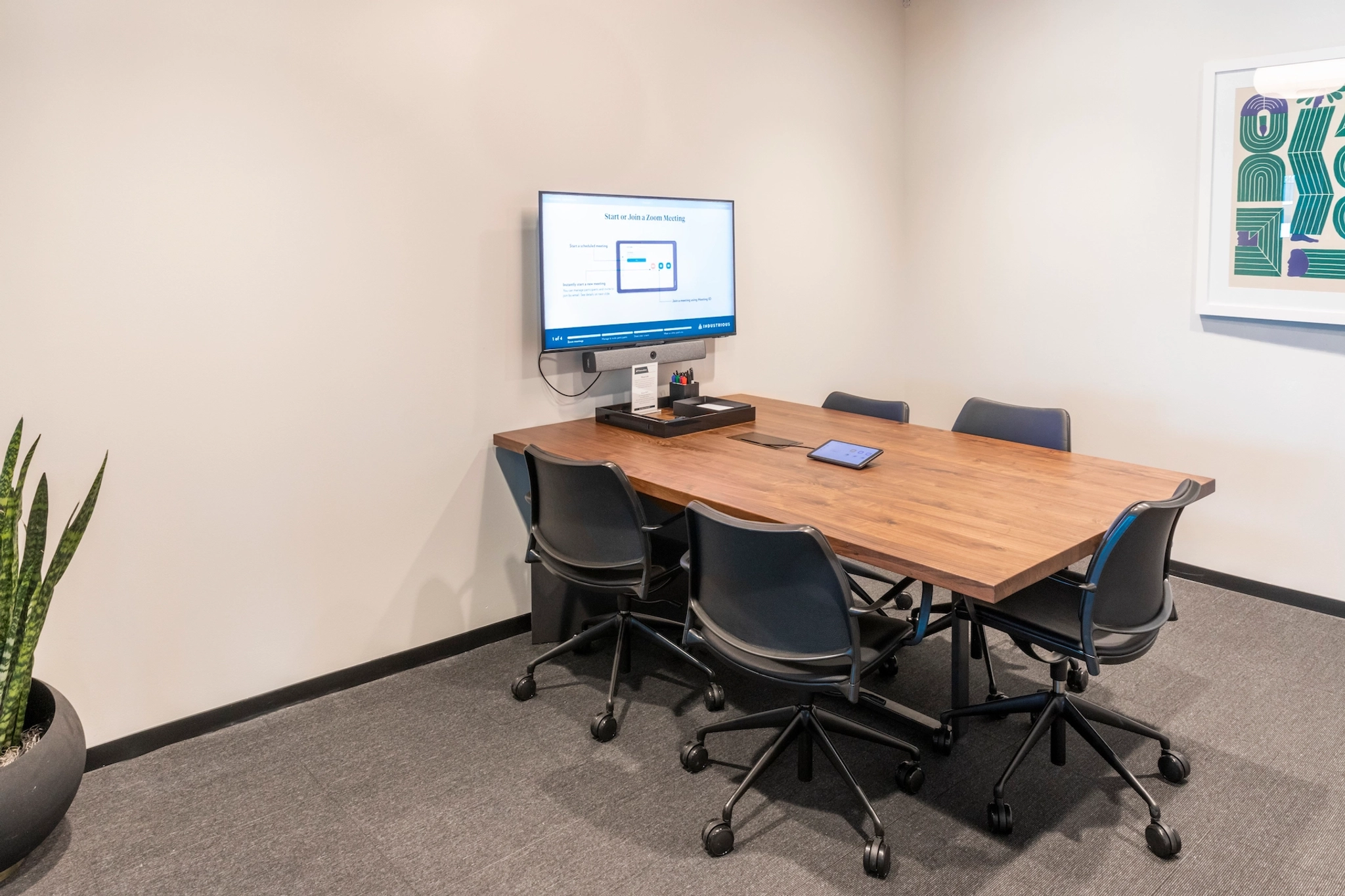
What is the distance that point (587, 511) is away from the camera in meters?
2.84

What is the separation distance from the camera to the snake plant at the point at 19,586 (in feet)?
7.35

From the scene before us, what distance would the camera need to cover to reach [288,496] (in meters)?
3.01

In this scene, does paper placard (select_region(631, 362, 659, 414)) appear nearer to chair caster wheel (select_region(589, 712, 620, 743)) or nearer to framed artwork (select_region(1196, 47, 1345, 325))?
chair caster wheel (select_region(589, 712, 620, 743))

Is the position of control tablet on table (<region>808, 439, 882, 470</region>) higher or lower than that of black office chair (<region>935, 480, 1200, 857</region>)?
higher

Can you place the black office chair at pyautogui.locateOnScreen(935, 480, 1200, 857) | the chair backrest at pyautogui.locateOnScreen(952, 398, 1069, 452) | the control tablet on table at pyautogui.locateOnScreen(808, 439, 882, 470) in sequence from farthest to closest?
the chair backrest at pyautogui.locateOnScreen(952, 398, 1069, 452) → the control tablet on table at pyautogui.locateOnScreen(808, 439, 882, 470) → the black office chair at pyautogui.locateOnScreen(935, 480, 1200, 857)

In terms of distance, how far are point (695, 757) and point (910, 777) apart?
60cm

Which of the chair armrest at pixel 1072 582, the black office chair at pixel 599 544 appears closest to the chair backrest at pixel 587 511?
the black office chair at pixel 599 544

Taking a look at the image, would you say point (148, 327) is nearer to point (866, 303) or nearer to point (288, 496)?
point (288, 496)

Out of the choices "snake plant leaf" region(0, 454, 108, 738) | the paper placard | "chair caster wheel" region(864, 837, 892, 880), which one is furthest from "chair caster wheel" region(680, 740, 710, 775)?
"snake plant leaf" region(0, 454, 108, 738)

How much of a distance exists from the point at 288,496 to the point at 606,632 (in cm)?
120

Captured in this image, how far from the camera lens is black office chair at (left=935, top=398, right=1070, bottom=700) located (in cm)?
311

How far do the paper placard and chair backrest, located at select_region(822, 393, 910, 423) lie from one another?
795 millimetres

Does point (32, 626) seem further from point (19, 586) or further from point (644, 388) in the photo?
point (644, 388)

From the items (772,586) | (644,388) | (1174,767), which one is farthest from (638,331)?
(1174,767)
